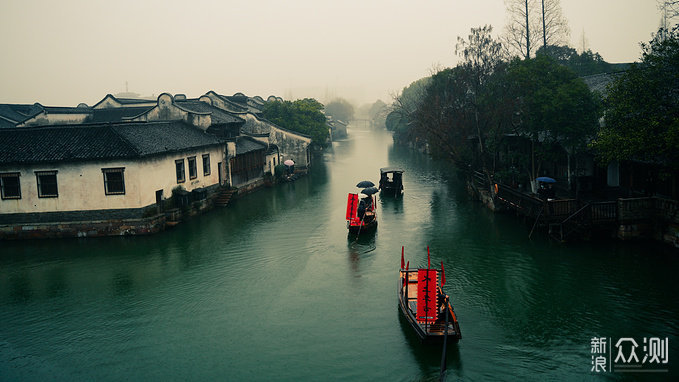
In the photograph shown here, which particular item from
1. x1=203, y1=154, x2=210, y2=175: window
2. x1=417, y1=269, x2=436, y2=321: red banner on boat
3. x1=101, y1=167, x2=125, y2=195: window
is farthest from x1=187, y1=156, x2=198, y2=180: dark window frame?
x1=417, y1=269, x2=436, y2=321: red banner on boat

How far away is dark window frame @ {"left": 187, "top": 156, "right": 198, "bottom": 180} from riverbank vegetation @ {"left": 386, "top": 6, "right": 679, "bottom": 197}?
1734 cm

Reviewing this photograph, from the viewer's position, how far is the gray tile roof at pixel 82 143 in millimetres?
27172

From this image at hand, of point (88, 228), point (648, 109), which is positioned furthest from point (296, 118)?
point (648, 109)

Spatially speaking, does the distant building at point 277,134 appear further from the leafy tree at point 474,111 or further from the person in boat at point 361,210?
the person in boat at point 361,210

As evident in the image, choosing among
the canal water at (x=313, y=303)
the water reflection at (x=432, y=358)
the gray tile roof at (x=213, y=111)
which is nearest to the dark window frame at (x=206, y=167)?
the gray tile roof at (x=213, y=111)

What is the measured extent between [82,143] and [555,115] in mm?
26089

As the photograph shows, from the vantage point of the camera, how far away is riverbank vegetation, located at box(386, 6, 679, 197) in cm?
1992

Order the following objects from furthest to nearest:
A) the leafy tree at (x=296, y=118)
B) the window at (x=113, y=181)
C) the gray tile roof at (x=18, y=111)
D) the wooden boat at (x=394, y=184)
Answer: the leafy tree at (x=296, y=118) < the gray tile roof at (x=18, y=111) < the wooden boat at (x=394, y=184) < the window at (x=113, y=181)

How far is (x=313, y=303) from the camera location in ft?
57.8

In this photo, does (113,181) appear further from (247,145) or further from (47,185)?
(247,145)

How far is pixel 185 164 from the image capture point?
32438mm

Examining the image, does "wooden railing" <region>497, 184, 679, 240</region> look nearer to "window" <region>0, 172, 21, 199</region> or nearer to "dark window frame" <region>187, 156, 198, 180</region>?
"dark window frame" <region>187, 156, 198, 180</region>

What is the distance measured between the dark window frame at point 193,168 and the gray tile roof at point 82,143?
1370 millimetres

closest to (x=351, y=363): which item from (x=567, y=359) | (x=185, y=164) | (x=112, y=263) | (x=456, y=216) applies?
(x=567, y=359)
